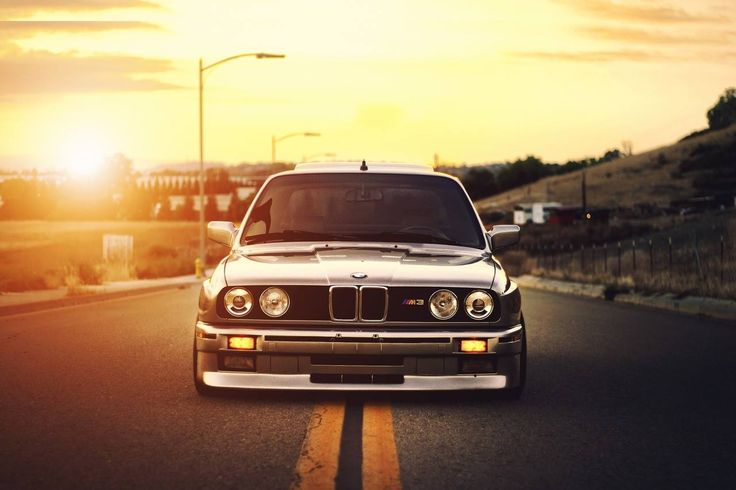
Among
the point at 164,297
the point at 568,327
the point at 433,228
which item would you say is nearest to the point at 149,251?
the point at 164,297

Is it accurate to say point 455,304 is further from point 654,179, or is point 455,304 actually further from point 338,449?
point 654,179

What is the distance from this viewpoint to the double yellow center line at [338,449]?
4977 mm

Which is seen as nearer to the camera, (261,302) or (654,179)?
(261,302)

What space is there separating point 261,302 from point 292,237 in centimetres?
125

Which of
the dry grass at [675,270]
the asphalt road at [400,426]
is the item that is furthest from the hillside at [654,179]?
the asphalt road at [400,426]

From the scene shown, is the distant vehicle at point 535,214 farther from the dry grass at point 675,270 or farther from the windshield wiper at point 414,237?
the windshield wiper at point 414,237

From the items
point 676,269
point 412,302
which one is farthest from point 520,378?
point 676,269

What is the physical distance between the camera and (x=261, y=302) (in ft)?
21.8

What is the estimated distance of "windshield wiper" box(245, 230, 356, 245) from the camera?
771 cm

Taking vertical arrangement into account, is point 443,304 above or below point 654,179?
below

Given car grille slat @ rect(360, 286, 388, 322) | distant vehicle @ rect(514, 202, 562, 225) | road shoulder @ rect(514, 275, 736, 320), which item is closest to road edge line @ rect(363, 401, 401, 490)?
car grille slat @ rect(360, 286, 388, 322)

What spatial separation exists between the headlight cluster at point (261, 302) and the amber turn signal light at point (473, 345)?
3.93ft

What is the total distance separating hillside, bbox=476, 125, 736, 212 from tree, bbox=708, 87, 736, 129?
52.6 ft

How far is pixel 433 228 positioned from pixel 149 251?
45174mm
